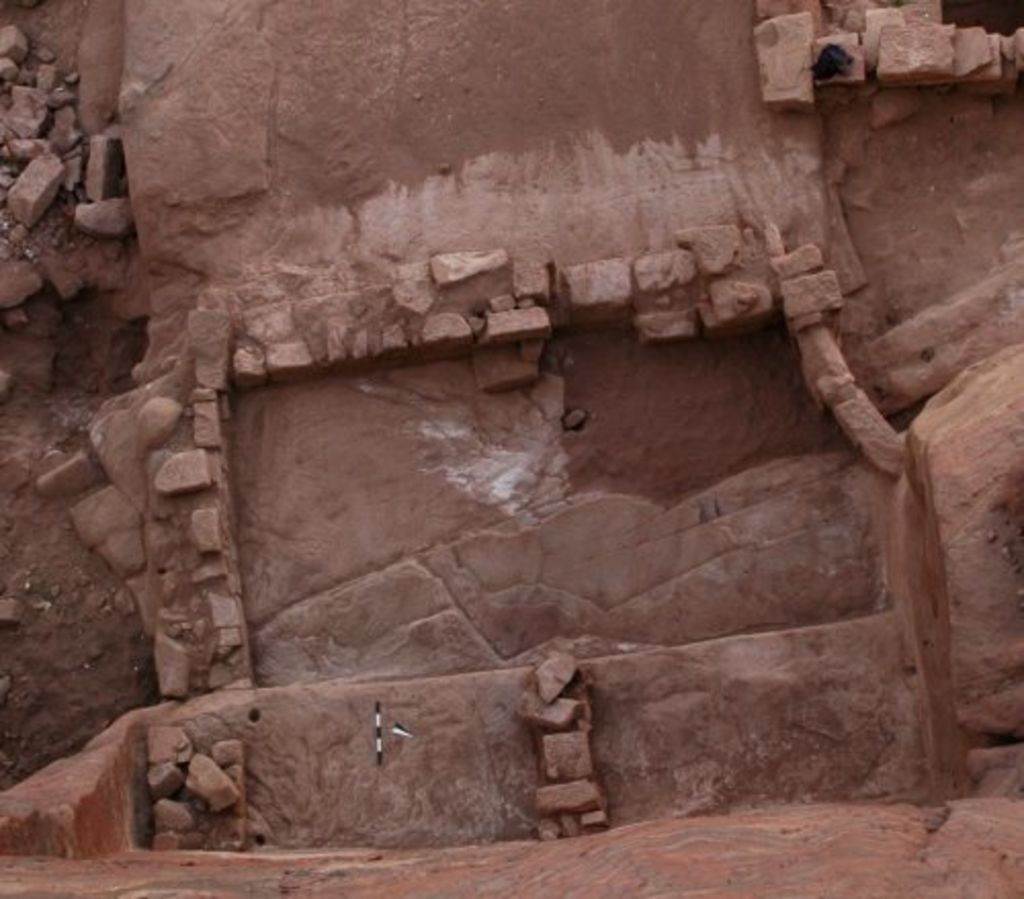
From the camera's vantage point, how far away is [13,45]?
909 cm

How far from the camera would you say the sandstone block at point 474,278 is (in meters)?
7.80

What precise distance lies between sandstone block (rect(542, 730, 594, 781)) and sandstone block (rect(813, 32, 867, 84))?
275 centimetres

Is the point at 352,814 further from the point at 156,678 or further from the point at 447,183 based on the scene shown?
the point at 447,183

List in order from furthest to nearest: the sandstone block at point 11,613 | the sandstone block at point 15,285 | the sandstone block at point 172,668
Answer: the sandstone block at point 15,285 < the sandstone block at point 11,613 < the sandstone block at point 172,668

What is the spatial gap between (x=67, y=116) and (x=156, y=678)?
2713 millimetres

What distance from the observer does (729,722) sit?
7109 millimetres

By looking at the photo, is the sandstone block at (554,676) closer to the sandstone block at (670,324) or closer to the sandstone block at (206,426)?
the sandstone block at (670,324)

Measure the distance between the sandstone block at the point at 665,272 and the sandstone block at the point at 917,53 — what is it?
3.42 feet

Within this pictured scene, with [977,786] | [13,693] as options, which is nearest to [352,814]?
[13,693]

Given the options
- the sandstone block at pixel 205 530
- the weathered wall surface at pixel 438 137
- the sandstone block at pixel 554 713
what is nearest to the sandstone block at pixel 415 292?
the weathered wall surface at pixel 438 137

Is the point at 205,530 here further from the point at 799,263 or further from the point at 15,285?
the point at 799,263

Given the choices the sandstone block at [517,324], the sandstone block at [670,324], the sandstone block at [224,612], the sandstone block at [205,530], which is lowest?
the sandstone block at [224,612]

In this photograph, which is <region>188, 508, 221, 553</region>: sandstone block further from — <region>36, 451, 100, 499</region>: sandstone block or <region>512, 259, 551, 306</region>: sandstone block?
<region>512, 259, 551, 306</region>: sandstone block

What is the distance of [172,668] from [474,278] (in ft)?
6.22
